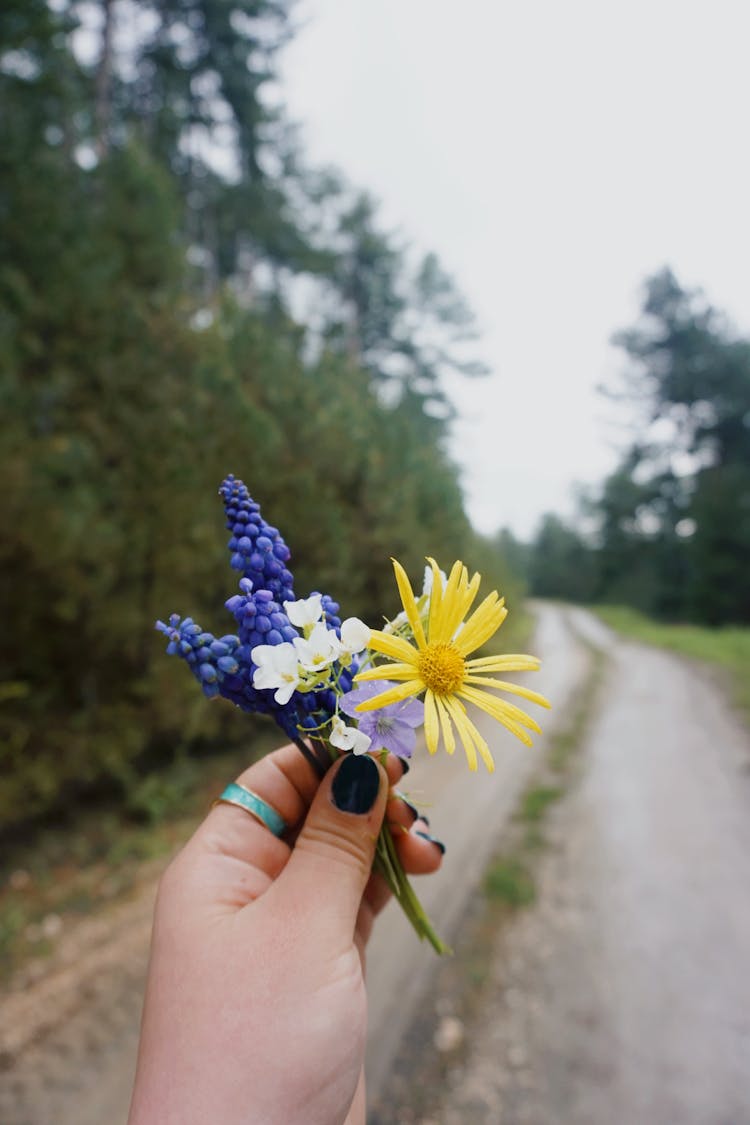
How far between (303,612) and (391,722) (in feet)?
0.68

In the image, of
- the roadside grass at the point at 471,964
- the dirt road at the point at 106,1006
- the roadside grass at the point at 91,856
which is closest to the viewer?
the dirt road at the point at 106,1006

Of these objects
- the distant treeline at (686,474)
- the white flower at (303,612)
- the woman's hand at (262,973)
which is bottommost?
the woman's hand at (262,973)

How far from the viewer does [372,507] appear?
5.56 metres

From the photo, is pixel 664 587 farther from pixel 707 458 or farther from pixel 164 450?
pixel 164 450

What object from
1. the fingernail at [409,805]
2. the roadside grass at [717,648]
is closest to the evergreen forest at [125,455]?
the fingernail at [409,805]

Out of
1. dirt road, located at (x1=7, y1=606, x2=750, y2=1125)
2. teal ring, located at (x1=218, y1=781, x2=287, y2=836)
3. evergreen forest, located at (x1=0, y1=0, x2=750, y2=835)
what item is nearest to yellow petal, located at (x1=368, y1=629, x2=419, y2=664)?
teal ring, located at (x1=218, y1=781, x2=287, y2=836)

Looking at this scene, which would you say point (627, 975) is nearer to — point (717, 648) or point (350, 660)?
point (350, 660)

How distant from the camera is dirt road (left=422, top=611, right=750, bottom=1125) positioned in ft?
8.42

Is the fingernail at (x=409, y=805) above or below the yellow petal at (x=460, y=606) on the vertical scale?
below

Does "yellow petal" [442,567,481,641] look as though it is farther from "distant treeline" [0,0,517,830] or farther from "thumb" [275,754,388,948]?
"distant treeline" [0,0,517,830]

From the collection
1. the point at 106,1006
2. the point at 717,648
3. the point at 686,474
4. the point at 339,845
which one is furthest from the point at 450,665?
the point at 686,474

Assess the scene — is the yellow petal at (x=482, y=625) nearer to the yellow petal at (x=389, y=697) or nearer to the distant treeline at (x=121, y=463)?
the yellow petal at (x=389, y=697)

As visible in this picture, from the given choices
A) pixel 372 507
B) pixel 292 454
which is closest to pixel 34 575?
pixel 292 454

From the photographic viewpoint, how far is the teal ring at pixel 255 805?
1233 mm
